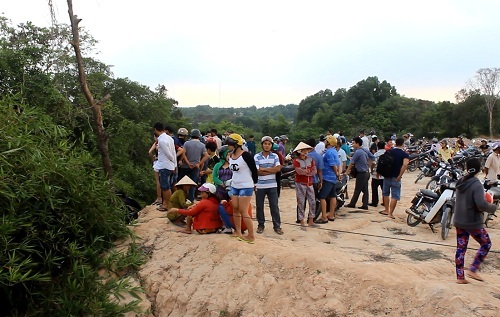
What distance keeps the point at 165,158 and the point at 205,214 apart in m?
1.55

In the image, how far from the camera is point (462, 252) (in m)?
4.45

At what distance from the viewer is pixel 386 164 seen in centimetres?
808

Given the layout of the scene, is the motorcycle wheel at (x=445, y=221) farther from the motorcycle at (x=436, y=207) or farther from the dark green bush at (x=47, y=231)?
the dark green bush at (x=47, y=231)

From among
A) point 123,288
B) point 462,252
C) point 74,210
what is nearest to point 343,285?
point 462,252

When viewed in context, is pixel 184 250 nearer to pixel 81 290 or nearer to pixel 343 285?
pixel 81 290

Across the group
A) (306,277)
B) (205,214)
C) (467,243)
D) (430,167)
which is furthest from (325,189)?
(430,167)

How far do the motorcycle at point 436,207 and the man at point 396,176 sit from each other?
0.47 metres

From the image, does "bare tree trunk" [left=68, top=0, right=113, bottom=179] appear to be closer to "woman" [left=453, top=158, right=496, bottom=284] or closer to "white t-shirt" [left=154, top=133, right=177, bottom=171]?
"white t-shirt" [left=154, top=133, right=177, bottom=171]

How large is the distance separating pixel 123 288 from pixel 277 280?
6.59ft

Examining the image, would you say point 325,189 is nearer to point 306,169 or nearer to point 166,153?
point 306,169

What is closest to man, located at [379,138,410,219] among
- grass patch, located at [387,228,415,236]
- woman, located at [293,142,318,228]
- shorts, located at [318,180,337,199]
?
grass patch, located at [387,228,415,236]

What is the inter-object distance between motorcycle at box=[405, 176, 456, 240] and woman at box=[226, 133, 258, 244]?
337cm

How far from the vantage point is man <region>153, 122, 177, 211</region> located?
7066mm

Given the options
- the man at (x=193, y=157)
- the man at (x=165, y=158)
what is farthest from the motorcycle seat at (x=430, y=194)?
the man at (x=165, y=158)
